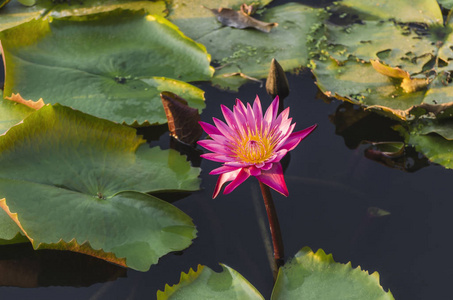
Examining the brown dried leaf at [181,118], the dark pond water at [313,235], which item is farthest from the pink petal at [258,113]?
the brown dried leaf at [181,118]

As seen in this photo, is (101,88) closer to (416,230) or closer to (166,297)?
(166,297)

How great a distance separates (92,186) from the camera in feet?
8.01

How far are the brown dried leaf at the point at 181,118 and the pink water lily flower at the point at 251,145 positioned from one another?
2.05ft

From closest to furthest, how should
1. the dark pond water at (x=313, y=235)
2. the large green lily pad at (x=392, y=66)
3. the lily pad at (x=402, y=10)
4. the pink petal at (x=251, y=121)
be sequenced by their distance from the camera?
the pink petal at (x=251, y=121) < the dark pond water at (x=313, y=235) < the large green lily pad at (x=392, y=66) < the lily pad at (x=402, y=10)

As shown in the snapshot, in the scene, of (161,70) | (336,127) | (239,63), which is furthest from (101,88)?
(336,127)

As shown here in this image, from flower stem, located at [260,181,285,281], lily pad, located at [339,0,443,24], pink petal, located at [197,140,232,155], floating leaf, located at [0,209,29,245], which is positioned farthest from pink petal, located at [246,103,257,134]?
lily pad, located at [339,0,443,24]

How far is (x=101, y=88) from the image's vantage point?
118 inches

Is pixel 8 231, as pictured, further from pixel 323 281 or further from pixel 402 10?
pixel 402 10

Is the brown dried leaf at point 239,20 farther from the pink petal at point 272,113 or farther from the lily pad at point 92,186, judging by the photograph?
the pink petal at point 272,113

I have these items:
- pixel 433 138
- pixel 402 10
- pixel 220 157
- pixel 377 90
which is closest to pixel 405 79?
pixel 377 90

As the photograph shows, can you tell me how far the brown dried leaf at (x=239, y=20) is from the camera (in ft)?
11.7

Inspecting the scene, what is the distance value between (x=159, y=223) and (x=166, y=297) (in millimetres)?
407

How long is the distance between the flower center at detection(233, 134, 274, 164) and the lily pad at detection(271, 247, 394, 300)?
0.49 meters

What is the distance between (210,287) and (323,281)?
1.49ft
